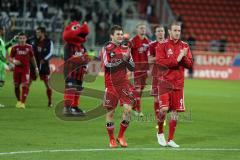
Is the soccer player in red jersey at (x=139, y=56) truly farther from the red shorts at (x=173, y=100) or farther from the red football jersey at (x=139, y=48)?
the red shorts at (x=173, y=100)

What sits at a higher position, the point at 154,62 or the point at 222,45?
the point at 154,62

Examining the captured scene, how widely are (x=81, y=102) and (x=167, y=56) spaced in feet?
31.5

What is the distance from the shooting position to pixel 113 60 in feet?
40.2

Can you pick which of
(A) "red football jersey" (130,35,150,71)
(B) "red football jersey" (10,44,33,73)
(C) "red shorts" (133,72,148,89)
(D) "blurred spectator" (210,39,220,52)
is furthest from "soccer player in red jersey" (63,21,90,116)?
(D) "blurred spectator" (210,39,220,52)

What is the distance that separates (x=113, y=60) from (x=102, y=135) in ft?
7.34

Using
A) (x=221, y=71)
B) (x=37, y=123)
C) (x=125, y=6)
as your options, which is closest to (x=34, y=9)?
(x=125, y=6)

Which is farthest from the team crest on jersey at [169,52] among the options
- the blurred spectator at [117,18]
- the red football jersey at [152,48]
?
the blurred spectator at [117,18]

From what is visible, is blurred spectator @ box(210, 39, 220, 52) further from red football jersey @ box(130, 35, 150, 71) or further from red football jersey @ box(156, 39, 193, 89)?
red football jersey @ box(156, 39, 193, 89)

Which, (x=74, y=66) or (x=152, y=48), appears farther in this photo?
(x=74, y=66)

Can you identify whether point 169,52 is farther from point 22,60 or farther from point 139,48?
point 22,60

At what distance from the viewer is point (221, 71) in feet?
131

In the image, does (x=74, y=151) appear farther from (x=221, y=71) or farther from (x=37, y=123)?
(x=221, y=71)

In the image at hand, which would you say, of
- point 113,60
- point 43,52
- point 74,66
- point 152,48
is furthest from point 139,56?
point 113,60

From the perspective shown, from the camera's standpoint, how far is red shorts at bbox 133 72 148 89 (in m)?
17.4
